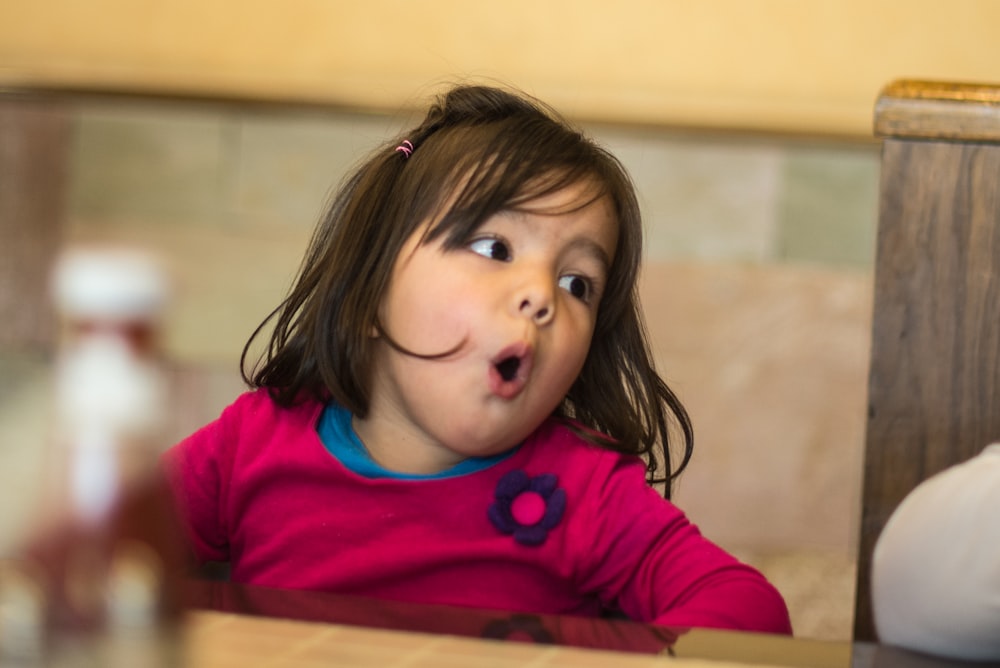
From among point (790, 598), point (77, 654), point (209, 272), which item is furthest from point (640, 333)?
point (209, 272)

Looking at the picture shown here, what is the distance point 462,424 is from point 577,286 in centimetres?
14

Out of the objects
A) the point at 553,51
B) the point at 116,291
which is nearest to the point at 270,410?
the point at 116,291

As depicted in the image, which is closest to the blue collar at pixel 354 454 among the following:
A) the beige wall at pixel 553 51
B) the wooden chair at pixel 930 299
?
the wooden chair at pixel 930 299

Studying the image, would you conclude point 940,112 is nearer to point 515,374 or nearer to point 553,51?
point 515,374

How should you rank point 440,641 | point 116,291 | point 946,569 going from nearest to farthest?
point 116,291 → point 440,641 → point 946,569

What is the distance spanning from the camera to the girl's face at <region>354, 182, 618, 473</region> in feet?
2.97

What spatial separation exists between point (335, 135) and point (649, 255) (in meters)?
0.67

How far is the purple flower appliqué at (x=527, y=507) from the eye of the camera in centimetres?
94

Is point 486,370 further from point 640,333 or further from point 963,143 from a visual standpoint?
point 963,143

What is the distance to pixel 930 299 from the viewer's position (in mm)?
922

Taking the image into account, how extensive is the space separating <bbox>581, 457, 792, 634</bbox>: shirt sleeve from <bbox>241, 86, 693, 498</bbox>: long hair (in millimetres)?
70

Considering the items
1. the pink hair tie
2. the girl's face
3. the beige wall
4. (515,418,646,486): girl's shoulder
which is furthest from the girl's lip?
the beige wall

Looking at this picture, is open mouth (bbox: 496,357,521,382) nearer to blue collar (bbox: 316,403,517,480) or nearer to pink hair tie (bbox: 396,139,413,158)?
blue collar (bbox: 316,403,517,480)

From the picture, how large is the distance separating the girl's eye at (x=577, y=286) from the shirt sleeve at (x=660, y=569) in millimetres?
133
